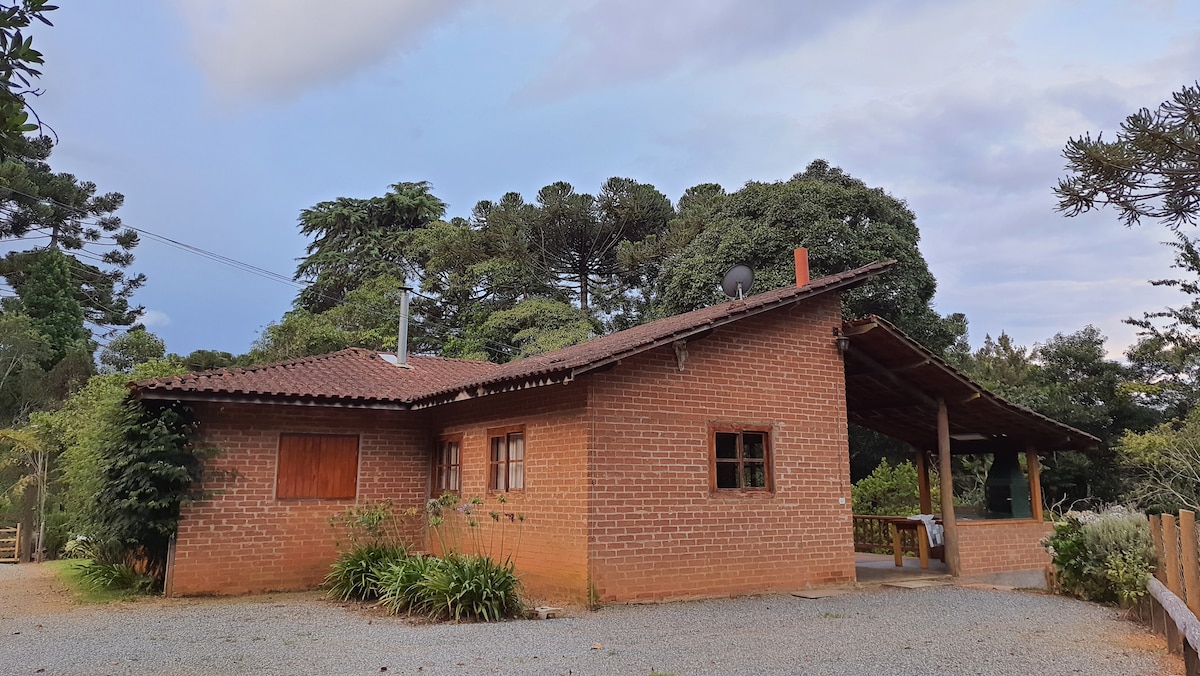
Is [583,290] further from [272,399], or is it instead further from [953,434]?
[272,399]

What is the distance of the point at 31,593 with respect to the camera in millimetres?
11086

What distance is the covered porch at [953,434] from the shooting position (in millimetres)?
11484

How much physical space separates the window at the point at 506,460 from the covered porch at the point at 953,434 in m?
4.77

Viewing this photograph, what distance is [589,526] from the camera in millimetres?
9031

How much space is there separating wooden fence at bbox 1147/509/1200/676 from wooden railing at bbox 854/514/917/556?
6554 millimetres

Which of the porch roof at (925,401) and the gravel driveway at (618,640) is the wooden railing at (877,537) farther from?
the gravel driveway at (618,640)

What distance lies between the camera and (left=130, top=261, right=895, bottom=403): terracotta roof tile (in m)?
9.55

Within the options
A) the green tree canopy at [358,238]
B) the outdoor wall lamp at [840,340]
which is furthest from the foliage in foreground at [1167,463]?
the green tree canopy at [358,238]

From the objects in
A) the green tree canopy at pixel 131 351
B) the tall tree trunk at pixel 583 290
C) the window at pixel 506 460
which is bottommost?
the window at pixel 506 460

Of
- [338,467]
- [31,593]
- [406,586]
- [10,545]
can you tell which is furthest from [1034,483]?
[10,545]

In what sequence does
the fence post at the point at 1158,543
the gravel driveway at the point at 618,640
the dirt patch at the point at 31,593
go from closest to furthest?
the gravel driveway at the point at 618,640, the fence post at the point at 1158,543, the dirt patch at the point at 31,593

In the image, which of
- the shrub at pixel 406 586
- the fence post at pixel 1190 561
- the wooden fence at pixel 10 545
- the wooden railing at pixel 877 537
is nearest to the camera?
the fence post at pixel 1190 561

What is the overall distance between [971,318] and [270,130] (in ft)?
86.7

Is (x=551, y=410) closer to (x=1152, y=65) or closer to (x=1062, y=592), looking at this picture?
(x=1062, y=592)
